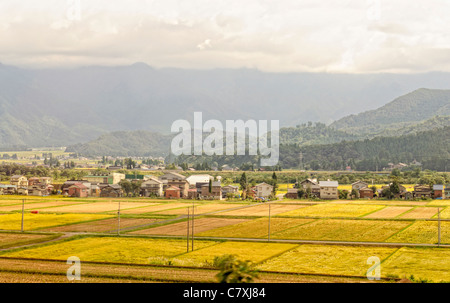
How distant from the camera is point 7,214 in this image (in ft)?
152

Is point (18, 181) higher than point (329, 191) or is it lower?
higher

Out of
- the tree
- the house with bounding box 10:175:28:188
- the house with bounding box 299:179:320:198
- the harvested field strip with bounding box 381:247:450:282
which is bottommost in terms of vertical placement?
the harvested field strip with bounding box 381:247:450:282

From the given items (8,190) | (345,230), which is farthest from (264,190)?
(345,230)

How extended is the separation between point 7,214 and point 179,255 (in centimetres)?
2390

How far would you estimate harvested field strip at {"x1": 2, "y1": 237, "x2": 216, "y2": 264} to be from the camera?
85.9ft

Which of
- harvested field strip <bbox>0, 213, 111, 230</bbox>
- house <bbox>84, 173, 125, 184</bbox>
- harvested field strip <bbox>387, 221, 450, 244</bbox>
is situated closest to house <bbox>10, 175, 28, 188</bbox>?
house <bbox>84, 173, 125, 184</bbox>

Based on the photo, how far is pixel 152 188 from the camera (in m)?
72.4

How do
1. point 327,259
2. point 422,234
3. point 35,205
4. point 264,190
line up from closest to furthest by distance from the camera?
point 327,259, point 422,234, point 35,205, point 264,190

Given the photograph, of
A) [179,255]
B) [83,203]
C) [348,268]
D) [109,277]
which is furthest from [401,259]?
[83,203]

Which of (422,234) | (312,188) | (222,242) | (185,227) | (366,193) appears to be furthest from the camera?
(312,188)

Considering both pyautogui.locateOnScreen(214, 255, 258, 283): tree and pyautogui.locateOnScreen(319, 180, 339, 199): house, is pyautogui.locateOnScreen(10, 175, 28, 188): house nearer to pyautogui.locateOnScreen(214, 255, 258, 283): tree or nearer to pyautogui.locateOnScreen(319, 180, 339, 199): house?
pyautogui.locateOnScreen(319, 180, 339, 199): house

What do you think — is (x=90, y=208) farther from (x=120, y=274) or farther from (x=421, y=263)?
(x=421, y=263)

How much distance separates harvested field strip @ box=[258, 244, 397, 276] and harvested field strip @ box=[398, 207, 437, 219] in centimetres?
1627

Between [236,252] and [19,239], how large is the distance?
38.6ft
